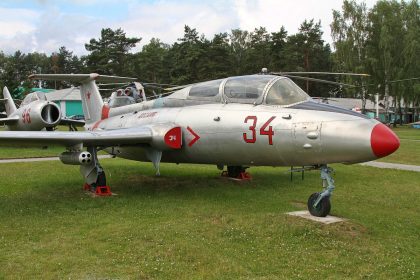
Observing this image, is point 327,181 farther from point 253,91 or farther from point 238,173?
point 238,173

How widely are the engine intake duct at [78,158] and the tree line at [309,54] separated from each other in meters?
43.1

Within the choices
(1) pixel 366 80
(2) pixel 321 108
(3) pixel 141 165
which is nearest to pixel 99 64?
(1) pixel 366 80

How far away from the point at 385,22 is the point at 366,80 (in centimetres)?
696

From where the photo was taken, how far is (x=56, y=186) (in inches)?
447

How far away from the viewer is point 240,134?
814 cm

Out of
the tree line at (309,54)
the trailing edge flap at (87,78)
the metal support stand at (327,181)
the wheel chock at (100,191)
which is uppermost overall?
the tree line at (309,54)

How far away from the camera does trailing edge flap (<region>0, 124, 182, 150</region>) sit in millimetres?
9094

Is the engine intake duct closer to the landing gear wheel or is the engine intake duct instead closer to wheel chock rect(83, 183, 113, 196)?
wheel chock rect(83, 183, 113, 196)

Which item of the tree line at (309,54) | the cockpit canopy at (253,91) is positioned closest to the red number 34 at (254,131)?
the cockpit canopy at (253,91)

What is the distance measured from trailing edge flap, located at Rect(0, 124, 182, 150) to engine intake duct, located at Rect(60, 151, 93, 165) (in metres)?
0.30

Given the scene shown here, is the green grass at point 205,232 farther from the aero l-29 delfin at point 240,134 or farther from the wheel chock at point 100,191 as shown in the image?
the aero l-29 delfin at point 240,134

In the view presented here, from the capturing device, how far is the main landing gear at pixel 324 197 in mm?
7172

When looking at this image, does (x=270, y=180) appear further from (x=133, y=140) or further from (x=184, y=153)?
→ (x=133, y=140)

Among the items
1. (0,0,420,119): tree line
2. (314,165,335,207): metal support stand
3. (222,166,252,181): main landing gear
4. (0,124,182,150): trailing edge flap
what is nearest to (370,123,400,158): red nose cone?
(314,165,335,207): metal support stand
